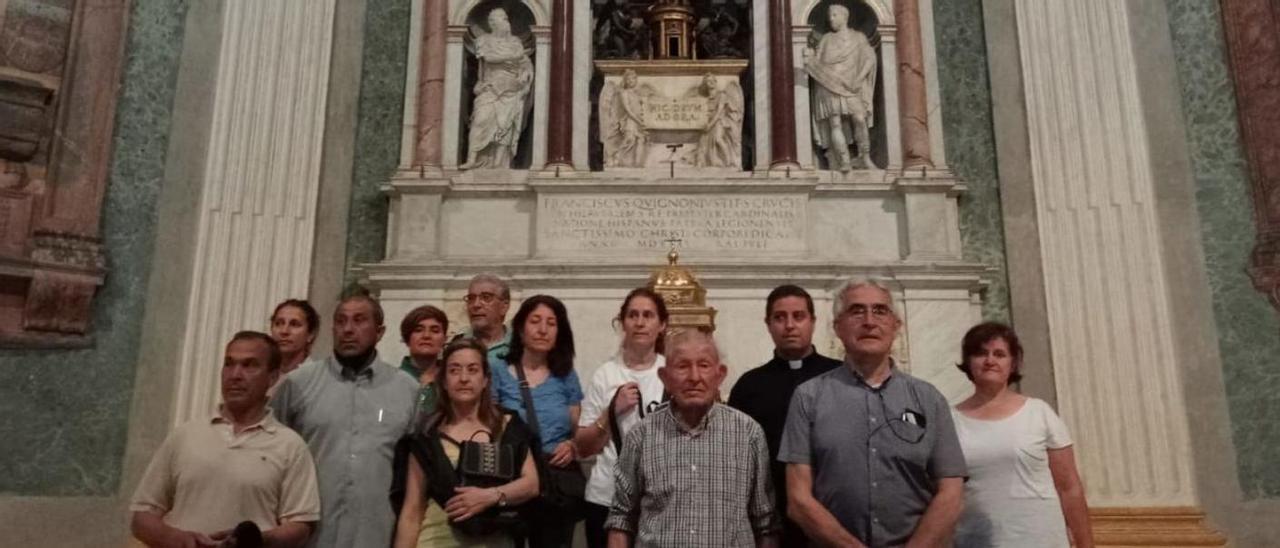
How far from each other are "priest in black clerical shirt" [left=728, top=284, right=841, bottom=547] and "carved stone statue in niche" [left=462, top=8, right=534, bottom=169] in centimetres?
433

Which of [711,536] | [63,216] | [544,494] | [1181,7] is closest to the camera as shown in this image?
[711,536]

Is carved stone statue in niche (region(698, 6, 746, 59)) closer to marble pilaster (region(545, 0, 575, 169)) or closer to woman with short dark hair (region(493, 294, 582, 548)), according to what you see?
marble pilaster (region(545, 0, 575, 169))

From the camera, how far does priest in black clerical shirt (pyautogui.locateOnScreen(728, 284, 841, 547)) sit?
3266 mm

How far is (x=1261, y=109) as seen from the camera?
6621 mm

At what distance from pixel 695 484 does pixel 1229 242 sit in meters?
5.19

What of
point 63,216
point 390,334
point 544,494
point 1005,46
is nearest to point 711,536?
point 544,494

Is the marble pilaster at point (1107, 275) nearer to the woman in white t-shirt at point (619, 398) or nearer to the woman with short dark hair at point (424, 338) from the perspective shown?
the woman in white t-shirt at point (619, 398)

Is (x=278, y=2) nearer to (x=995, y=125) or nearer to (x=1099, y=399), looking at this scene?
(x=995, y=125)

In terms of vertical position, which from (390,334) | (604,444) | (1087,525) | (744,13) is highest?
(744,13)

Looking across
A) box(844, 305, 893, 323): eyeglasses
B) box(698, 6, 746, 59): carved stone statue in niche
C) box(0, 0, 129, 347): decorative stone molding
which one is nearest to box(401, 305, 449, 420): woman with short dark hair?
box(844, 305, 893, 323): eyeglasses

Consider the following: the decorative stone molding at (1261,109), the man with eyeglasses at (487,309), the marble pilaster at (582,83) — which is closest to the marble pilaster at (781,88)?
the marble pilaster at (582,83)

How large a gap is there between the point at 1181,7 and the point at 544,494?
609 cm

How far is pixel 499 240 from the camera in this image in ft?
23.1

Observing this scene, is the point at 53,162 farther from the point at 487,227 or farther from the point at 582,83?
the point at 582,83
